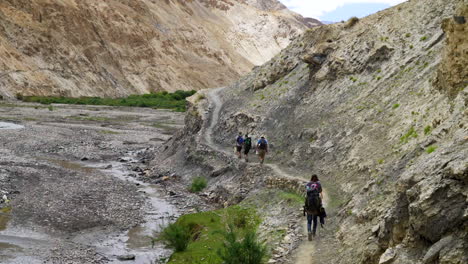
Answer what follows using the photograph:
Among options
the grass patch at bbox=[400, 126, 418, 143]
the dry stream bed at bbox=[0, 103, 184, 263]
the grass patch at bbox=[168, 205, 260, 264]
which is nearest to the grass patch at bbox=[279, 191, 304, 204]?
the grass patch at bbox=[168, 205, 260, 264]

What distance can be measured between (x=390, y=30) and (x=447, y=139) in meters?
22.9

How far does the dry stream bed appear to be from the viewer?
88.1 feet

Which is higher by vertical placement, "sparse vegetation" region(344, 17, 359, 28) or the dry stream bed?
"sparse vegetation" region(344, 17, 359, 28)

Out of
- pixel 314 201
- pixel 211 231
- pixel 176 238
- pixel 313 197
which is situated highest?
pixel 313 197

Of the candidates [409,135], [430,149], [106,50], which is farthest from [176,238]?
[106,50]

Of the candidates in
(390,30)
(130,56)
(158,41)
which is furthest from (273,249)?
(158,41)

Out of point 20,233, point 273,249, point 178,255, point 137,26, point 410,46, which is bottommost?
point 20,233

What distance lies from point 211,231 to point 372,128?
1017 cm

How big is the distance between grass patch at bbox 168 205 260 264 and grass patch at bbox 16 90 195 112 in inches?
3446

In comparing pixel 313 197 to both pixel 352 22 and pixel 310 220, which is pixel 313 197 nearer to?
pixel 310 220

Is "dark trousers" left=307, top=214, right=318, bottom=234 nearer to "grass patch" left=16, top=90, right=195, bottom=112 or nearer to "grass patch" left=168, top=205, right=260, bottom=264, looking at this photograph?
"grass patch" left=168, top=205, right=260, bottom=264

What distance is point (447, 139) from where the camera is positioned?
18453 millimetres

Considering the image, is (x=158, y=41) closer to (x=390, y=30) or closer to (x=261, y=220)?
(x=390, y=30)

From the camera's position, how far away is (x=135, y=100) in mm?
125375
